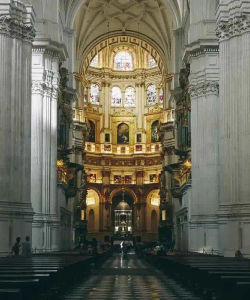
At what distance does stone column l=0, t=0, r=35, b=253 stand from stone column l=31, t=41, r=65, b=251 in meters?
9.88

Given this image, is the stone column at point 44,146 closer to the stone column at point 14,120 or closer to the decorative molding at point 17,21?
the stone column at point 14,120

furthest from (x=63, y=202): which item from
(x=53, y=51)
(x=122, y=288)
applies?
(x=122, y=288)

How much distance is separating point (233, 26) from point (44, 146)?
48.8 ft

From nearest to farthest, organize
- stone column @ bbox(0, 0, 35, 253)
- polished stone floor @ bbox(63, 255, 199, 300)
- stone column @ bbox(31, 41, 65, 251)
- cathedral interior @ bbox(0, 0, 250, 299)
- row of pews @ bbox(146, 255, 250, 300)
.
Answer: row of pews @ bbox(146, 255, 250, 300)
polished stone floor @ bbox(63, 255, 199, 300)
stone column @ bbox(0, 0, 35, 253)
cathedral interior @ bbox(0, 0, 250, 299)
stone column @ bbox(31, 41, 65, 251)

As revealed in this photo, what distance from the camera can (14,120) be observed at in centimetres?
2500

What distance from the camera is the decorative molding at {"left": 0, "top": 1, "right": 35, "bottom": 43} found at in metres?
24.6

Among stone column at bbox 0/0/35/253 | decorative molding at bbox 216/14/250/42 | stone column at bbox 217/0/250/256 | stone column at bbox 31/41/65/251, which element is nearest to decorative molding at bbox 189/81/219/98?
stone column at bbox 31/41/65/251

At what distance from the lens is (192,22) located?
37875 mm

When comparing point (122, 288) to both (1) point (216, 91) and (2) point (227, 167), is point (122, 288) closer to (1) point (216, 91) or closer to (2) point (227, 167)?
(2) point (227, 167)

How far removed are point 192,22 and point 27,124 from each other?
15091mm

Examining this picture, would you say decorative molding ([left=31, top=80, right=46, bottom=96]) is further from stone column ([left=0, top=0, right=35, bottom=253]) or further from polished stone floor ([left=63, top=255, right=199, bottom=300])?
polished stone floor ([left=63, top=255, right=199, bottom=300])

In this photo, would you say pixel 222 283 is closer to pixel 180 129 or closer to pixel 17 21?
pixel 17 21

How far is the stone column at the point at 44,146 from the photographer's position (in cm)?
3597

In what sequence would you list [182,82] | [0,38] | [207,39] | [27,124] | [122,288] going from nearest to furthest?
1. [122,288]
2. [0,38]
3. [27,124]
4. [207,39]
5. [182,82]
